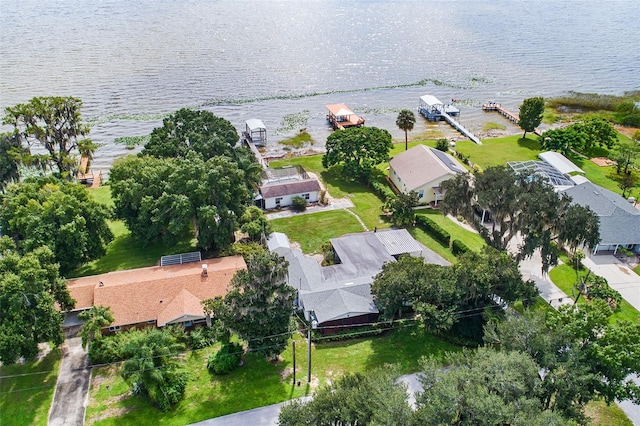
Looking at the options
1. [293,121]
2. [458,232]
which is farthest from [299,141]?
[458,232]

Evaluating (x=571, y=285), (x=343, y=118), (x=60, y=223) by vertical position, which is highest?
(x=60, y=223)

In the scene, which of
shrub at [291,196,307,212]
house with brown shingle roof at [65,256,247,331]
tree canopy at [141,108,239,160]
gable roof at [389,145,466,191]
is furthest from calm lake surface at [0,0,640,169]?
house with brown shingle roof at [65,256,247,331]

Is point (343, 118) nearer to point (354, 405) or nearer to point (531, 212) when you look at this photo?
point (531, 212)

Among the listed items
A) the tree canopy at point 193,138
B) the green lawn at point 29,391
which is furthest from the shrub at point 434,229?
the green lawn at point 29,391

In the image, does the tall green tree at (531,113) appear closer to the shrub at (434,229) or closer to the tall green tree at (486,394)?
the shrub at (434,229)

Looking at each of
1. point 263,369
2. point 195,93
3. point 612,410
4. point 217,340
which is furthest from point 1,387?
point 195,93

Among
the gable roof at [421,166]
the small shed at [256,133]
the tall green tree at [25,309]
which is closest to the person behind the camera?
the tall green tree at [25,309]

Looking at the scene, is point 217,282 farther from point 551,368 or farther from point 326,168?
point 326,168
